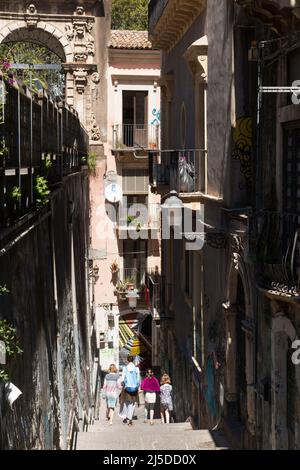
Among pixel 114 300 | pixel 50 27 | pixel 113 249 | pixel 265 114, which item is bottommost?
pixel 114 300

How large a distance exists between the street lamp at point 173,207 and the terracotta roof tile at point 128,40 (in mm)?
14291

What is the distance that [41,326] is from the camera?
34.5ft

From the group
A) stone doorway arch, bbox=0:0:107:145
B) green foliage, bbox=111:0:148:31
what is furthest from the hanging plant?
green foliage, bbox=111:0:148:31

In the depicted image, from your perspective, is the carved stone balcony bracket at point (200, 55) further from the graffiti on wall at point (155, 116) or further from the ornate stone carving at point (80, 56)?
the graffiti on wall at point (155, 116)

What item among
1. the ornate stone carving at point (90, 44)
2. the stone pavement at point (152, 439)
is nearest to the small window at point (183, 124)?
the stone pavement at point (152, 439)

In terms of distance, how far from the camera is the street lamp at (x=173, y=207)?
50.9ft

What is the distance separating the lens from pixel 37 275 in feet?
34.2

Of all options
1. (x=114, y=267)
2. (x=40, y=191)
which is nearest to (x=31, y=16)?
(x=114, y=267)

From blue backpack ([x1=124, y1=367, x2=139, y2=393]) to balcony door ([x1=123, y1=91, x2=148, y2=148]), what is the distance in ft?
55.1

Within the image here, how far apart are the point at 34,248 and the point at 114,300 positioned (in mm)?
24173

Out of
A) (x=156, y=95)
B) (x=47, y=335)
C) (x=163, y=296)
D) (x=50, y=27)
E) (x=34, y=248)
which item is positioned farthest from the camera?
(x=156, y=95)

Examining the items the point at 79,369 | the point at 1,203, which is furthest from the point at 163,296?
the point at 1,203
